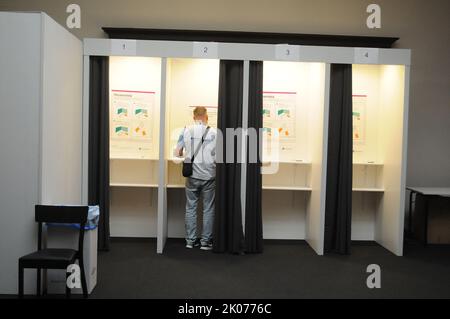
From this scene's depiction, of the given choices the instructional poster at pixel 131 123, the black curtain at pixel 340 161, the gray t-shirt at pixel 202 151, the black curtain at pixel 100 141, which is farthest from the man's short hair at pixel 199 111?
the black curtain at pixel 340 161

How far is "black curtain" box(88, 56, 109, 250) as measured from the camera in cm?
452

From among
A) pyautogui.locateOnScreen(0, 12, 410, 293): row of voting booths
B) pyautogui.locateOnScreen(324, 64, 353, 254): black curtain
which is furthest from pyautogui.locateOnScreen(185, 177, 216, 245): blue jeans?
pyautogui.locateOnScreen(324, 64, 353, 254): black curtain

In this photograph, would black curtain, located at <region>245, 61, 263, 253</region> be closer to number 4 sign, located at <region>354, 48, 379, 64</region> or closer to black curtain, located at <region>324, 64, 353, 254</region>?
black curtain, located at <region>324, 64, 353, 254</region>

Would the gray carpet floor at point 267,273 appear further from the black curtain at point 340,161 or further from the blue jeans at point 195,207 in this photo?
the black curtain at point 340,161

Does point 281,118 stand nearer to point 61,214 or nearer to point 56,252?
point 61,214

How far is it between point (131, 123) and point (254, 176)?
169cm

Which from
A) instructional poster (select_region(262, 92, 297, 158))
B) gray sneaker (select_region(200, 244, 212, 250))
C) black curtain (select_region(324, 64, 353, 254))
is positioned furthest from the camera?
instructional poster (select_region(262, 92, 297, 158))

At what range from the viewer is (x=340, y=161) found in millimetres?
4676

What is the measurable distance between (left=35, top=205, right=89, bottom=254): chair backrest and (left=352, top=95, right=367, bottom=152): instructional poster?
3.47 m

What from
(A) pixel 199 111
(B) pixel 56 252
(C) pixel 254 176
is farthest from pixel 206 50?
(B) pixel 56 252

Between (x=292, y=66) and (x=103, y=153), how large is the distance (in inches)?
100

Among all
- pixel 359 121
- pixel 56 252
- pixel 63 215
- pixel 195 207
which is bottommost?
pixel 56 252

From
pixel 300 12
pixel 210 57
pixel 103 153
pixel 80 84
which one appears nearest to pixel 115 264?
pixel 103 153

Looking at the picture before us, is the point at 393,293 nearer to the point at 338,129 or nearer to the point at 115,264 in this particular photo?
the point at 338,129
